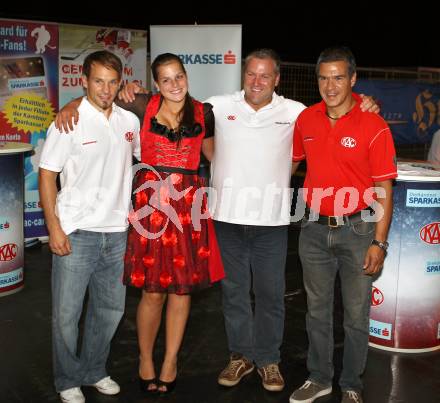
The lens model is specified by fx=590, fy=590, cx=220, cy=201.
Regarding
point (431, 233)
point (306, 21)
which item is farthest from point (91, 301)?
point (306, 21)

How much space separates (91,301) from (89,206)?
21.9 inches

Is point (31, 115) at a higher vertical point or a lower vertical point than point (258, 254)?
higher

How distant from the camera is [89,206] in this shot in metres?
2.71

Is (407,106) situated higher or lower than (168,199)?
higher

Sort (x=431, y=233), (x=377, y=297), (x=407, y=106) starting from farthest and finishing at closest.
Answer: (x=407, y=106), (x=377, y=297), (x=431, y=233)

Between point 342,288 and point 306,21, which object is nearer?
point 342,288

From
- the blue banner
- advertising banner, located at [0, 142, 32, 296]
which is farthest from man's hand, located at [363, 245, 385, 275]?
the blue banner

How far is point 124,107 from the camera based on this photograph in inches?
114

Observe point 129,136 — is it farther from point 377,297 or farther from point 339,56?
point 377,297

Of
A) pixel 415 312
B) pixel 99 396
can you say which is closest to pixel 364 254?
pixel 415 312

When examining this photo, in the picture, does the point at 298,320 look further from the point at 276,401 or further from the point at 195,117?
the point at 195,117

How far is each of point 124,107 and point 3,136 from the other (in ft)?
10.6

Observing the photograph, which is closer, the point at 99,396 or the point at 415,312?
the point at 99,396

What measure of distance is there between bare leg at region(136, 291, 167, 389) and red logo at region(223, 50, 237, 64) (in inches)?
119
